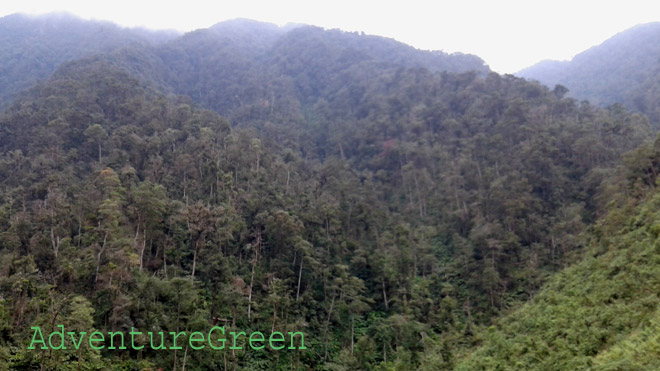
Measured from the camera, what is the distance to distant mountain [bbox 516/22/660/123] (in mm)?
48809

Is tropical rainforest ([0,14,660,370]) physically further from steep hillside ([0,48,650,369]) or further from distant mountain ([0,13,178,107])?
distant mountain ([0,13,178,107])

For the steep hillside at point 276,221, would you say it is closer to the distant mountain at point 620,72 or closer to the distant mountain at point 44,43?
the distant mountain at point 620,72

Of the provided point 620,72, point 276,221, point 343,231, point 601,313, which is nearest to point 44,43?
point 276,221

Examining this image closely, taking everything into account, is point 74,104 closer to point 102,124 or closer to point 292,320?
point 102,124

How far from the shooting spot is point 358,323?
20.8 m

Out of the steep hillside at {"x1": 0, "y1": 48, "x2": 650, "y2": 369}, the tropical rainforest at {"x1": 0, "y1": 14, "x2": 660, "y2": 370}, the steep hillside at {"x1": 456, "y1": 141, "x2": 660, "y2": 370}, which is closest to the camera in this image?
the steep hillside at {"x1": 456, "y1": 141, "x2": 660, "y2": 370}

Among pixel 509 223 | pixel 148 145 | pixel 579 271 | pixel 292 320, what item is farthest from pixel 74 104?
pixel 579 271

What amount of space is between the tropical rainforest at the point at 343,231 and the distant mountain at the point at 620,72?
3.79 feet

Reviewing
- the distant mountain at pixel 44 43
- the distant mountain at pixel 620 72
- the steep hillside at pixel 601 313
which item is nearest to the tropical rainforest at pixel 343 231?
the steep hillside at pixel 601 313

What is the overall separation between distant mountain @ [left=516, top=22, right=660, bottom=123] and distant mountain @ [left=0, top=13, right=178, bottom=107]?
72.4 metres

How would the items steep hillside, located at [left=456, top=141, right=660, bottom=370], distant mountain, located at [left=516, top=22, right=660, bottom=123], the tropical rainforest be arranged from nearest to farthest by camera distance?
1. steep hillside, located at [left=456, top=141, right=660, bottom=370]
2. the tropical rainforest
3. distant mountain, located at [left=516, top=22, right=660, bottom=123]

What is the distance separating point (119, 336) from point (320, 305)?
949cm

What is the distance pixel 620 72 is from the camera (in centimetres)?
6234

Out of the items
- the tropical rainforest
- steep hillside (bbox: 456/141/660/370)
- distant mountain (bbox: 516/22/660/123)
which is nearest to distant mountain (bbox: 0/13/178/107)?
the tropical rainforest
